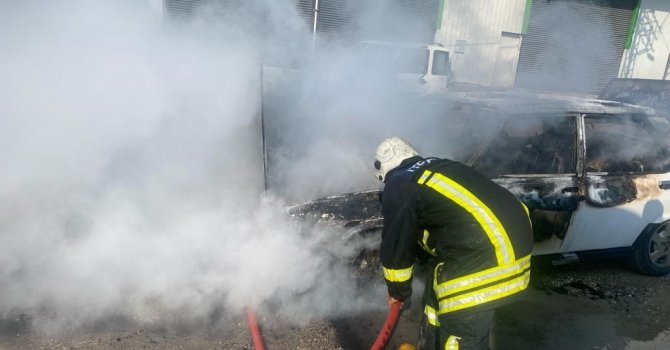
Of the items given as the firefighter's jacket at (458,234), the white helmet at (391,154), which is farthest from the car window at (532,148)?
the firefighter's jacket at (458,234)

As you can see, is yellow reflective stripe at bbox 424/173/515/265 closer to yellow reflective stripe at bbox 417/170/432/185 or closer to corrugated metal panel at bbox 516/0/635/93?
yellow reflective stripe at bbox 417/170/432/185

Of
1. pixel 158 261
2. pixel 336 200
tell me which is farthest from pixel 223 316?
pixel 336 200

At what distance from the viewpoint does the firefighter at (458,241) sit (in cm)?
223

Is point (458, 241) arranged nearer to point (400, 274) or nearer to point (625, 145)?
point (400, 274)

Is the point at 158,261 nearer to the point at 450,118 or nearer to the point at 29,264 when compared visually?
the point at 29,264

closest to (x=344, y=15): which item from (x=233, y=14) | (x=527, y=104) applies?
(x=233, y=14)

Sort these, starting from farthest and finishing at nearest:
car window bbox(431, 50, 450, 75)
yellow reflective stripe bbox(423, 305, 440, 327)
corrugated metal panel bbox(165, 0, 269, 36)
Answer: car window bbox(431, 50, 450, 75)
corrugated metal panel bbox(165, 0, 269, 36)
yellow reflective stripe bbox(423, 305, 440, 327)

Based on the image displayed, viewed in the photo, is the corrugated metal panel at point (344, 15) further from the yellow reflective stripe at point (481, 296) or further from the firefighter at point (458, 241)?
the yellow reflective stripe at point (481, 296)

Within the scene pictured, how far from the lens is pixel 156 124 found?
152 inches

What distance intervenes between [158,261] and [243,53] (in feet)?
7.01

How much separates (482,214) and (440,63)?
27.5 feet

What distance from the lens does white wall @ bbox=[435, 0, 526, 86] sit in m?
14.2

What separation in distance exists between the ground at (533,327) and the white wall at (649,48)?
14.8 m

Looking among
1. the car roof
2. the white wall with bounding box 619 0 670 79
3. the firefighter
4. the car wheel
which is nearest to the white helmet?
the firefighter
